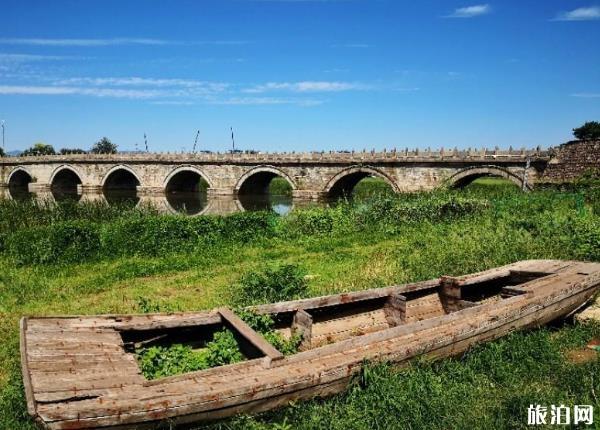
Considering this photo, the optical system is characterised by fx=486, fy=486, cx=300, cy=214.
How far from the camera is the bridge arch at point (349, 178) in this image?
38.1 meters

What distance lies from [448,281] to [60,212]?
16888mm

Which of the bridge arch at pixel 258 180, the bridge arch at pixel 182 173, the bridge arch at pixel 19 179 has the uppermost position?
the bridge arch at pixel 19 179

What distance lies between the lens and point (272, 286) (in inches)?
371

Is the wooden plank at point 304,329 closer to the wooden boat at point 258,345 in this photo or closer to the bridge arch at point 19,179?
the wooden boat at point 258,345

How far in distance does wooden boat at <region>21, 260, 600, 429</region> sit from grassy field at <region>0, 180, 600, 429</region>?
28 centimetres

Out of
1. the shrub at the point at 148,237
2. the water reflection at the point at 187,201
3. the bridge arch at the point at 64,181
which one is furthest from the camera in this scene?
the bridge arch at the point at 64,181

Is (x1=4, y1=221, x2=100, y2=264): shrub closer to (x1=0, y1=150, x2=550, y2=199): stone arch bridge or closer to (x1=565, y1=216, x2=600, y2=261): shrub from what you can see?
(x1=565, y1=216, x2=600, y2=261): shrub

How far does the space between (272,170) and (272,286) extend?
36.3 metres

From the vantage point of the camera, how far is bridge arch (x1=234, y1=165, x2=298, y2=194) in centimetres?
4469

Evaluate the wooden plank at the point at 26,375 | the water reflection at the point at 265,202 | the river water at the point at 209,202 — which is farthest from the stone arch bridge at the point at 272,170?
the wooden plank at the point at 26,375

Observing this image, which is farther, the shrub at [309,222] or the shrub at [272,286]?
the shrub at [309,222]

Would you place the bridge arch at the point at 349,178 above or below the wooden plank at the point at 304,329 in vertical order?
above

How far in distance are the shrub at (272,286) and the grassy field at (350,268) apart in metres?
0.32

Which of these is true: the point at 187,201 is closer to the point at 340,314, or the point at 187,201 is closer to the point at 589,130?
the point at 340,314
